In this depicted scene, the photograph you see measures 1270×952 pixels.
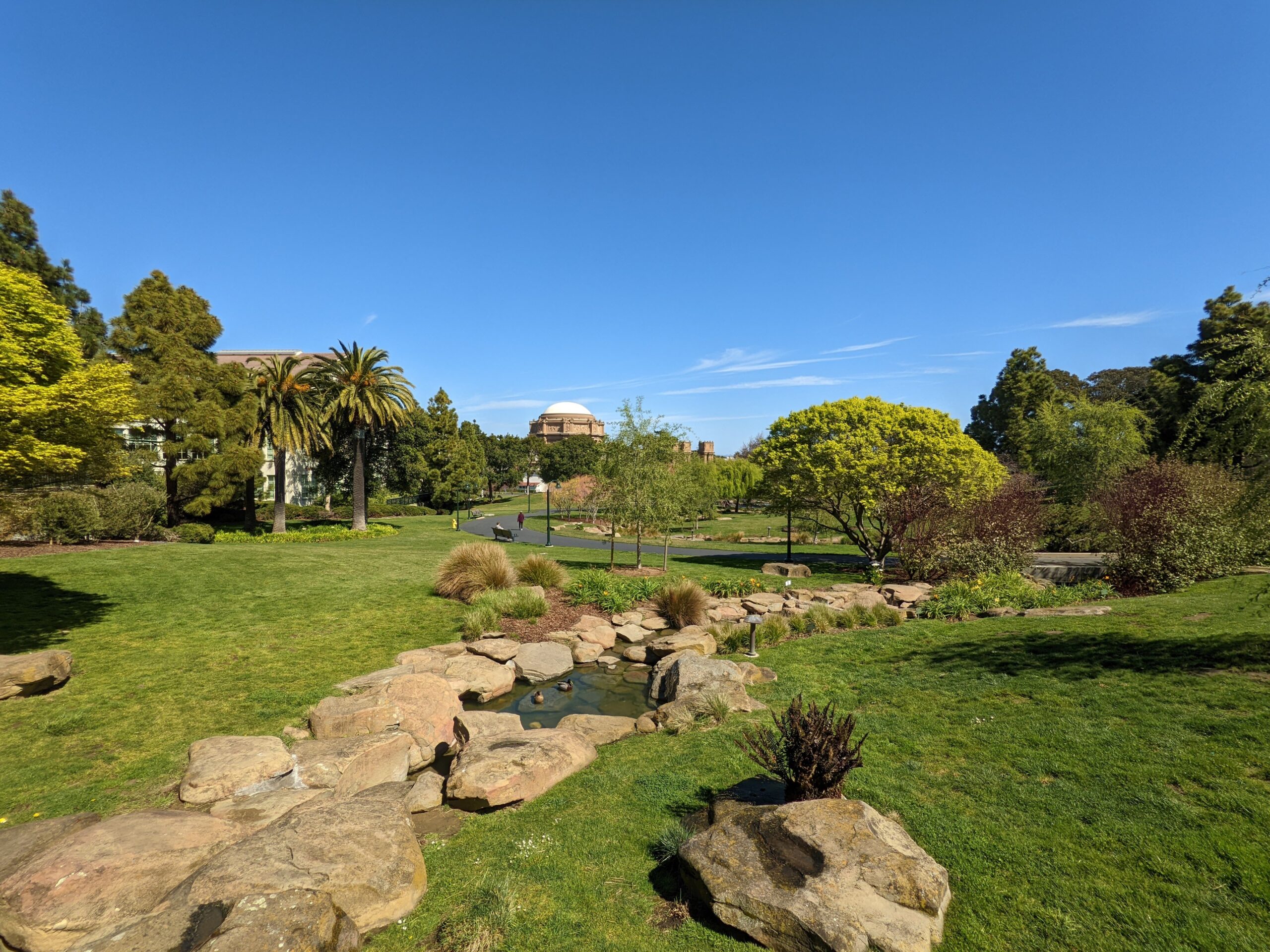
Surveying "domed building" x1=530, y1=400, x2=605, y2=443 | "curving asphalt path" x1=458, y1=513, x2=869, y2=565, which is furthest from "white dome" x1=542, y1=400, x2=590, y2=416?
"curving asphalt path" x1=458, y1=513, x2=869, y2=565

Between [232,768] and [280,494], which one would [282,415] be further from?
[232,768]

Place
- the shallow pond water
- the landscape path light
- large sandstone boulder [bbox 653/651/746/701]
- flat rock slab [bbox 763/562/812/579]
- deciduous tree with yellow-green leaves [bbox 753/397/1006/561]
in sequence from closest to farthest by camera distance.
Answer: large sandstone boulder [bbox 653/651/746/701] < the shallow pond water < the landscape path light < deciduous tree with yellow-green leaves [bbox 753/397/1006/561] < flat rock slab [bbox 763/562/812/579]

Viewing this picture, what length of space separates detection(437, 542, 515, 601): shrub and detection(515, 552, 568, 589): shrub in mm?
531

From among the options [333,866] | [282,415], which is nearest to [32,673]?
[333,866]

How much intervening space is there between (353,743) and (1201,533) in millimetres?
22524

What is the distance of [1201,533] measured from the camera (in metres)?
16.3

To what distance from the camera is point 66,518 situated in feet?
67.0

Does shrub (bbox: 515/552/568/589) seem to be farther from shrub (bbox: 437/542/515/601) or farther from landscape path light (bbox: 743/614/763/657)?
landscape path light (bbox: 743/614/763/657)

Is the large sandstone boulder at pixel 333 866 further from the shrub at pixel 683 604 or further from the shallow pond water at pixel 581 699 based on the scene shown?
the shrub at pixel 683 604

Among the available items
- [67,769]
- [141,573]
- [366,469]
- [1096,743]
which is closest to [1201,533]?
[1096,743]

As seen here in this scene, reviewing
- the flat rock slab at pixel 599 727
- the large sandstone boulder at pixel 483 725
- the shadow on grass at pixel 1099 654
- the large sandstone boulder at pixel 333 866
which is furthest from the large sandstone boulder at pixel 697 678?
the large sandstone boulder at pixel 333 866

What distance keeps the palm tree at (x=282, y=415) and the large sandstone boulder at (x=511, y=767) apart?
97.3 ft

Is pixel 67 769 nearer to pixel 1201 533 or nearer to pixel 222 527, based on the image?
pixel 1201 533

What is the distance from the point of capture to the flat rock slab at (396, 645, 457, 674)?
12.0m
